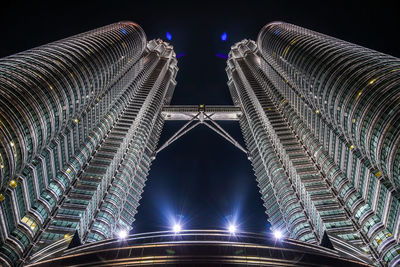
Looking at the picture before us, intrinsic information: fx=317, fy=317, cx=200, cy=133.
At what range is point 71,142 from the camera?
8544 centimetres

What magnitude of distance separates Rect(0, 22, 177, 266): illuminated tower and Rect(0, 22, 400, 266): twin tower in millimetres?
320

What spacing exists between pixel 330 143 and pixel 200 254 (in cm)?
6150

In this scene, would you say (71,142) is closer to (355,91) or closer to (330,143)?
(330,143)

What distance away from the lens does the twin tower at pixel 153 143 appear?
59250mm

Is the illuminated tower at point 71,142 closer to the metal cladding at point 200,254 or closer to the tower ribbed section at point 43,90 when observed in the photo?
the tower ribbed section at point 43,90

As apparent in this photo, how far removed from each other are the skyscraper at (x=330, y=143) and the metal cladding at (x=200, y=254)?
83.6 ft

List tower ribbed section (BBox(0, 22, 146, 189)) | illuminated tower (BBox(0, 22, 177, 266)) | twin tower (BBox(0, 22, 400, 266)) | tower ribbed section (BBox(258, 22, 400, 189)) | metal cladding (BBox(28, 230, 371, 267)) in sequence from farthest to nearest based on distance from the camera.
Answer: twin tower (BBox(0, 22, 400, 266))
illuminated tower (BBox(0, 22, 177, 266))
tower ribbed section (BBox(258, 22, 400, 189))
tower ribbed section (BBox(0, 22, 146, 189))
metal cladding (BBox(28, 230, 371, 267))

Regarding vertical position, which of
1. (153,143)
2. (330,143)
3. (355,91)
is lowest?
(355,91)

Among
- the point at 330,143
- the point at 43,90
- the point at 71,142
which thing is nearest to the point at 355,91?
the point at 330,143

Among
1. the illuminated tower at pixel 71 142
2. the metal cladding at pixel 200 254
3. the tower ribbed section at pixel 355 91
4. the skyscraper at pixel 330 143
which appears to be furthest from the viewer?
the skyscraper at pixel 330 143

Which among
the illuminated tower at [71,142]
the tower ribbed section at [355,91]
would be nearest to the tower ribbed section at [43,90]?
the illuminated tower at [71,142]

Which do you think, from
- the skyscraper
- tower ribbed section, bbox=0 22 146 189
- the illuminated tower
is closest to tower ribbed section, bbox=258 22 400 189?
the skyscraper

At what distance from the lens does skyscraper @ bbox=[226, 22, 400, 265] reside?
61.1m

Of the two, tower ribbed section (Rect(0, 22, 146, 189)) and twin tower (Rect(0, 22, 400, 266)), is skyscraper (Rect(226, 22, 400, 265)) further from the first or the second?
tower ribbed section (Rect(0, 22, 146, 189))
